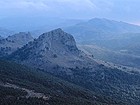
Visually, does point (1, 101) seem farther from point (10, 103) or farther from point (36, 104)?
point (36, 104)

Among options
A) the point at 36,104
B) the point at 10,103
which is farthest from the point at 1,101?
the point at 36,104
